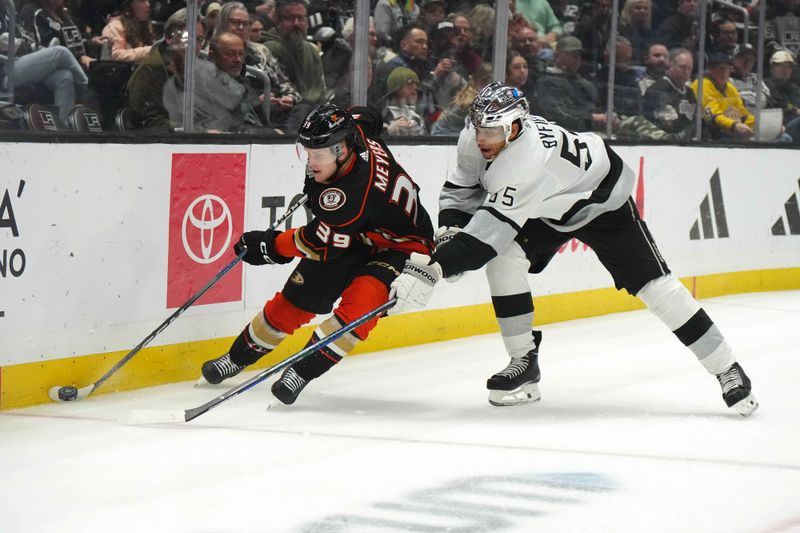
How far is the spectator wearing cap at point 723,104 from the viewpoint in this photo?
8.08 m

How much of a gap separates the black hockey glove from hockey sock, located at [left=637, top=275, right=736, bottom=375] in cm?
133

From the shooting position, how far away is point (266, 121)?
5.50 meters

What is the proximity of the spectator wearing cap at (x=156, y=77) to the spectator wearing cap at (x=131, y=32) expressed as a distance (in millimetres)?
50

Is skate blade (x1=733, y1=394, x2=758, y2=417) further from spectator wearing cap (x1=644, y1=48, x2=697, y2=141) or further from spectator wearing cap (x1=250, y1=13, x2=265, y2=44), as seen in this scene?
spectator wearing cap (x1=644, y1=48, x2=697, y2=141)

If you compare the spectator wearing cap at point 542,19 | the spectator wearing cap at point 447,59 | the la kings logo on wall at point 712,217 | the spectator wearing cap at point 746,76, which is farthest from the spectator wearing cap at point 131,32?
the spectator wearing cap at point 746,76

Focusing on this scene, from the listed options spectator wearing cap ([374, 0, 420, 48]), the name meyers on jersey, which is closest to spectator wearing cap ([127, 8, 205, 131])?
the name meyers on jersey

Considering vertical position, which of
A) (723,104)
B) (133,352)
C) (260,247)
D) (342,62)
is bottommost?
(133,352)

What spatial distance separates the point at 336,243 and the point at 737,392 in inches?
59.6

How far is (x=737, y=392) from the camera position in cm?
451

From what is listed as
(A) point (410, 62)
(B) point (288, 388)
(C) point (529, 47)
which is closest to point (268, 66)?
(A) point (410, 62)

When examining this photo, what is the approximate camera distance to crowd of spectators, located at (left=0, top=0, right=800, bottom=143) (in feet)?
15.3

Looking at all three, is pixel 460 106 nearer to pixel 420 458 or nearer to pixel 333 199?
pixel 333 199

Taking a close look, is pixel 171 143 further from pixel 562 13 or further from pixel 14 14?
pixel 562 13

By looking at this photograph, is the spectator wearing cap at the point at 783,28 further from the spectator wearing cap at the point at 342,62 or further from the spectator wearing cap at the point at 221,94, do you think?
the spectator wearing cap at the point at 221,94
